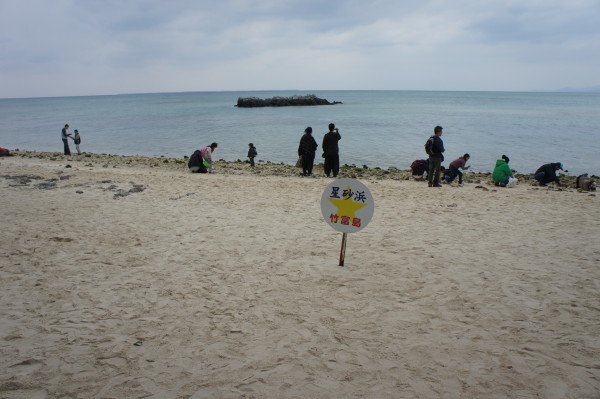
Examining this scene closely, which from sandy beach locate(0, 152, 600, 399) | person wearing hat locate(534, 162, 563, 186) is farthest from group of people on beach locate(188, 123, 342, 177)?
person wearing hat locate(534, 162, 563, 186)

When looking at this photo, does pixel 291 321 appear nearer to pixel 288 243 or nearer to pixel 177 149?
pixel 288 243

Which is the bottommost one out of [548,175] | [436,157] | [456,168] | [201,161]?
[201,161]

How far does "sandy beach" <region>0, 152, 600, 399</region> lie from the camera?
10.8 feet

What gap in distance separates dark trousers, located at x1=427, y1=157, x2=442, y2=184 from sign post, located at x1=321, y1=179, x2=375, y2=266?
782 centimetres

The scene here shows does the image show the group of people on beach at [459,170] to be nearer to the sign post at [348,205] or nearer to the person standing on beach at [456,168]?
the person standing on beach at [456,168]

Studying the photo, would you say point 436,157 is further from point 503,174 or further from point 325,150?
point 325,150

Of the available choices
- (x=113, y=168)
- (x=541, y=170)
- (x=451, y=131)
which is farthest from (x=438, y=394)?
(x=451, y=131)

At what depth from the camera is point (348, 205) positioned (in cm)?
545

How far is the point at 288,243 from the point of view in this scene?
6867 mm

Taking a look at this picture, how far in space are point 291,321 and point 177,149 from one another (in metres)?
25.6

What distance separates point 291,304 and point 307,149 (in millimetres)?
10289

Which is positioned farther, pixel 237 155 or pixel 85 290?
pixel 237 155

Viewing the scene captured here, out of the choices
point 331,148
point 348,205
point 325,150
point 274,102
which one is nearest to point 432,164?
point 331,148

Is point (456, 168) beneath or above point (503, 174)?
above
